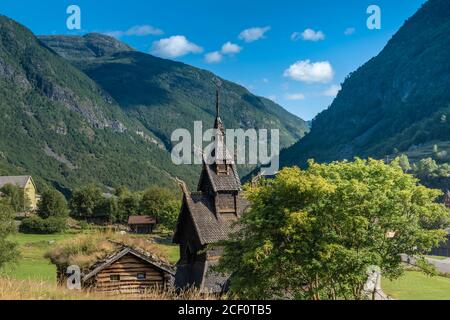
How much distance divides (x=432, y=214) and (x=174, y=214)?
10073cm

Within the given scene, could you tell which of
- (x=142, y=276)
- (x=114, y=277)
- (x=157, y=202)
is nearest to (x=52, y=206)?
(x=157, y=202)

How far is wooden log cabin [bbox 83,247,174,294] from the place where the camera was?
101 ft

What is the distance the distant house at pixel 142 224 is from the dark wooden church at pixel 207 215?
99.8 metres

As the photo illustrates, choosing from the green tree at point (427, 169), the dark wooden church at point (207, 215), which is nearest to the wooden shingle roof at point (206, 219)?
the dark wooden church at point (207, 215)

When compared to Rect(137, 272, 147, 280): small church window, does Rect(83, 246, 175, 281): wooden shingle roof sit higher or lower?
higher

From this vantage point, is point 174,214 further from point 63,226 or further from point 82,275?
point 82,275

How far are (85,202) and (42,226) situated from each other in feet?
116

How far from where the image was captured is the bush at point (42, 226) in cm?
11475

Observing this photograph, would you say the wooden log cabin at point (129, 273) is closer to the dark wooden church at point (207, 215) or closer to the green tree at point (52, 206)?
the dark wooden church at point (207, 215)

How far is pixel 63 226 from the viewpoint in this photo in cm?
11756

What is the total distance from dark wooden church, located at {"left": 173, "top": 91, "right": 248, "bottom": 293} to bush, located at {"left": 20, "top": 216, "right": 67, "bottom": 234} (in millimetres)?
83023

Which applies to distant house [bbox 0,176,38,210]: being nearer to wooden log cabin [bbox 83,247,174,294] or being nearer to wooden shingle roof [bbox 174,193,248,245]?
wooden shingle roof [bbox 174,193,248,245]

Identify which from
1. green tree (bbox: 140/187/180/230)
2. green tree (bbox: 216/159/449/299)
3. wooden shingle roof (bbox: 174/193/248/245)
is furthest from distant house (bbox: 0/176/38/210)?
green tree (bbox: 216/159/449/299)
